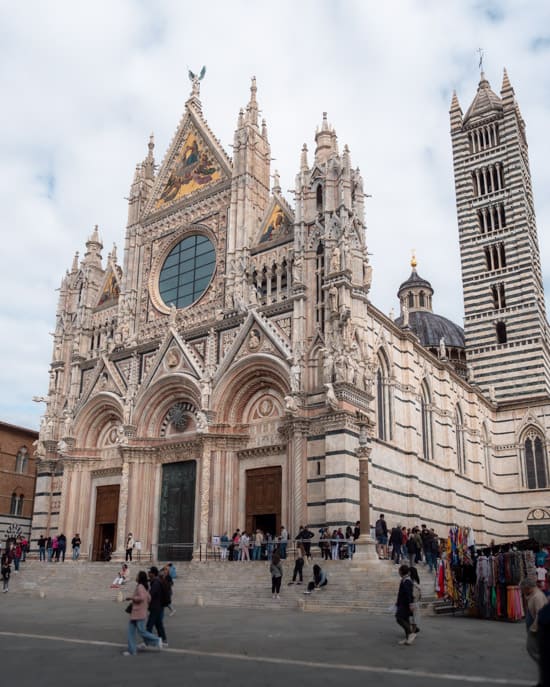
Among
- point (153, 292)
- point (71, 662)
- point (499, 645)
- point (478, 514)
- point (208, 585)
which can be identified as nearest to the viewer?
point (71, 662)

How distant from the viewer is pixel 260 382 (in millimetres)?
25469

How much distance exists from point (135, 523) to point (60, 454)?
587 centimetres

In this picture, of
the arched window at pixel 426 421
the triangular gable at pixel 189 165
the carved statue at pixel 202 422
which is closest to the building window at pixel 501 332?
the arched window at pixel 426 421

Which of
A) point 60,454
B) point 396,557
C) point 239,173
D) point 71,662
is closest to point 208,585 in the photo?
point 396,557

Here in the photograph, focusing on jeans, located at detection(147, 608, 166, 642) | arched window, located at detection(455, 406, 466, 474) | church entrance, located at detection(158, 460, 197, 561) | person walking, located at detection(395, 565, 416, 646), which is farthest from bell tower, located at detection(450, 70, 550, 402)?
jeans, located at detection(147, 608, 166, 642)

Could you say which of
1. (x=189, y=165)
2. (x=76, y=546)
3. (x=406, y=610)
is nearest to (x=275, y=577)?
(x=406, y=610)

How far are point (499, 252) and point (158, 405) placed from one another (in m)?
23.7

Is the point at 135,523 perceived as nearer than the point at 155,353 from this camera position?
Yes

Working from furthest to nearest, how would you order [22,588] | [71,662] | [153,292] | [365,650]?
[153,292], [22,588], [365,650], [71,662]

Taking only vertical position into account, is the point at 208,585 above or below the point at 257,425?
below

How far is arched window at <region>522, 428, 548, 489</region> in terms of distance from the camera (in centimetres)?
3619

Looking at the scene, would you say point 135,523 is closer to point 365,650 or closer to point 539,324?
point 365,650

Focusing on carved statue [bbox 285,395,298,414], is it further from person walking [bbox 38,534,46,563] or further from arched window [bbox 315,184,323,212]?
person walking [bbox 38,534,46,563]

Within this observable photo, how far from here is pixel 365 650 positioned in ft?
33.0
